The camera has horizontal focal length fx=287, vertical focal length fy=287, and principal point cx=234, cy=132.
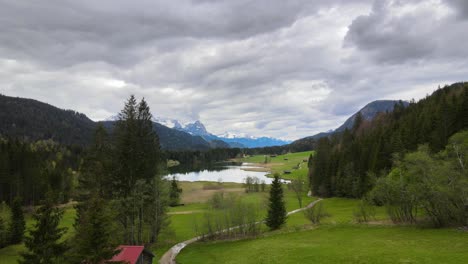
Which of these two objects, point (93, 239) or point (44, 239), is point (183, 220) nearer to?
point (44, 239)

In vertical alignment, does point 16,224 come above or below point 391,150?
below

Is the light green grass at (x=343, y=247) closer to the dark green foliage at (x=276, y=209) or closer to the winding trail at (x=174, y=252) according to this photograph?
the winding trail at (x=174, y=252)

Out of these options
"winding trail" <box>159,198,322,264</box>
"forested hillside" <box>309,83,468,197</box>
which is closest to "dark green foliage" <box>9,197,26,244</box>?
"winding trail" <box>159,198,322,264</box>

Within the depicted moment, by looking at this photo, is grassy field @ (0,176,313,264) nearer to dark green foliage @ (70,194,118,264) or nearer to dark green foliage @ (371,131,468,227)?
dark green foliage @ (70,194,118,264)

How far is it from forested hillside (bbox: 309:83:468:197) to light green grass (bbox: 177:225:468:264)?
56.8 feet

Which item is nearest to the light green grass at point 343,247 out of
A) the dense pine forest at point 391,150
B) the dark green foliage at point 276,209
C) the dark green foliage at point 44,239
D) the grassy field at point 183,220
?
the dark green foliage at point 276,209

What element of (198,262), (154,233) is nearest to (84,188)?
(154,233)

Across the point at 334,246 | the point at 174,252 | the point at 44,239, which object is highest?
the point at 44,239

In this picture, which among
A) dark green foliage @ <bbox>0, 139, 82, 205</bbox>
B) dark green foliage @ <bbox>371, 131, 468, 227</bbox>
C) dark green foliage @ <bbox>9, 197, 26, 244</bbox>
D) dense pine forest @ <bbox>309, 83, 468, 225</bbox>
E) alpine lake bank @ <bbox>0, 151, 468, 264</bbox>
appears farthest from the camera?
dark green foliage @ <bbox>0, 139, 82, 205</bbox>

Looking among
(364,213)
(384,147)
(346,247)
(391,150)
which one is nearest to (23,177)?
(346,247)

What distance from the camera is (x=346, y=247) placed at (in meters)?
31.5

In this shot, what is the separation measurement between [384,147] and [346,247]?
2081 inches

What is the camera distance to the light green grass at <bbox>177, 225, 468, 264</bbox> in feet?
83.1

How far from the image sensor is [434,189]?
31266 mm
